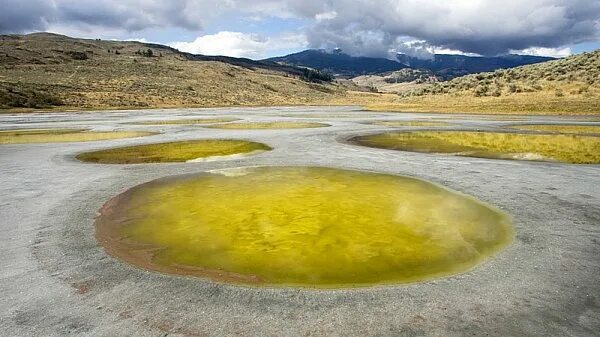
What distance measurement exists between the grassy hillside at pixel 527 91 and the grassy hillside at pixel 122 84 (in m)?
51.3

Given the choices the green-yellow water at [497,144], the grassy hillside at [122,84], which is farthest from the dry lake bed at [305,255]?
the grassy hillside at [122,84]

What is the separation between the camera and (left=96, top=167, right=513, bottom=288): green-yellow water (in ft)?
21.9

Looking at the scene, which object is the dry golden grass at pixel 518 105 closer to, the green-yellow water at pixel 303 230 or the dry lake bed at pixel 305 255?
the dry lake bed at pixel 305 255

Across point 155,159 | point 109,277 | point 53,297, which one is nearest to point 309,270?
point 109,277

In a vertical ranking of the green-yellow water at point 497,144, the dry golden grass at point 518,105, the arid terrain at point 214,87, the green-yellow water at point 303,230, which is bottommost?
the green-yellow water at point 303,230

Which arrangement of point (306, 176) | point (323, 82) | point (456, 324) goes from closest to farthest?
1. point (456, 324)
2. point (306, 176)
3. point (323, 82)

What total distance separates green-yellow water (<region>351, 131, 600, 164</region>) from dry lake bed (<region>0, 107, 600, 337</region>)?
10.6 ft

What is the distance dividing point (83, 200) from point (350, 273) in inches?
300

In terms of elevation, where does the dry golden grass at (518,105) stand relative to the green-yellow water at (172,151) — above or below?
above

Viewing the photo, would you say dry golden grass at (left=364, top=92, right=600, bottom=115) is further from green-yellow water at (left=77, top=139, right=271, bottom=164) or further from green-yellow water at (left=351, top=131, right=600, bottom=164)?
green-yellow water at (left=77, top=139, right=271, bottom=164)

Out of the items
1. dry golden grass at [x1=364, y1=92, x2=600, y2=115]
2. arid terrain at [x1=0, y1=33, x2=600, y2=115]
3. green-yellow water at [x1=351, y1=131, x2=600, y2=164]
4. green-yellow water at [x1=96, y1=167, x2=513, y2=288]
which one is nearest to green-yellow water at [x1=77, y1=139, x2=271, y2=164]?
green-yellow water at [x1=96, y1=167, x2=513, y2=288]

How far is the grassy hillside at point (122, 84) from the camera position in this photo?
79750mm

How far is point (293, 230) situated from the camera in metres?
8.48

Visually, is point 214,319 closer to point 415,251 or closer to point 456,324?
point 456,324
